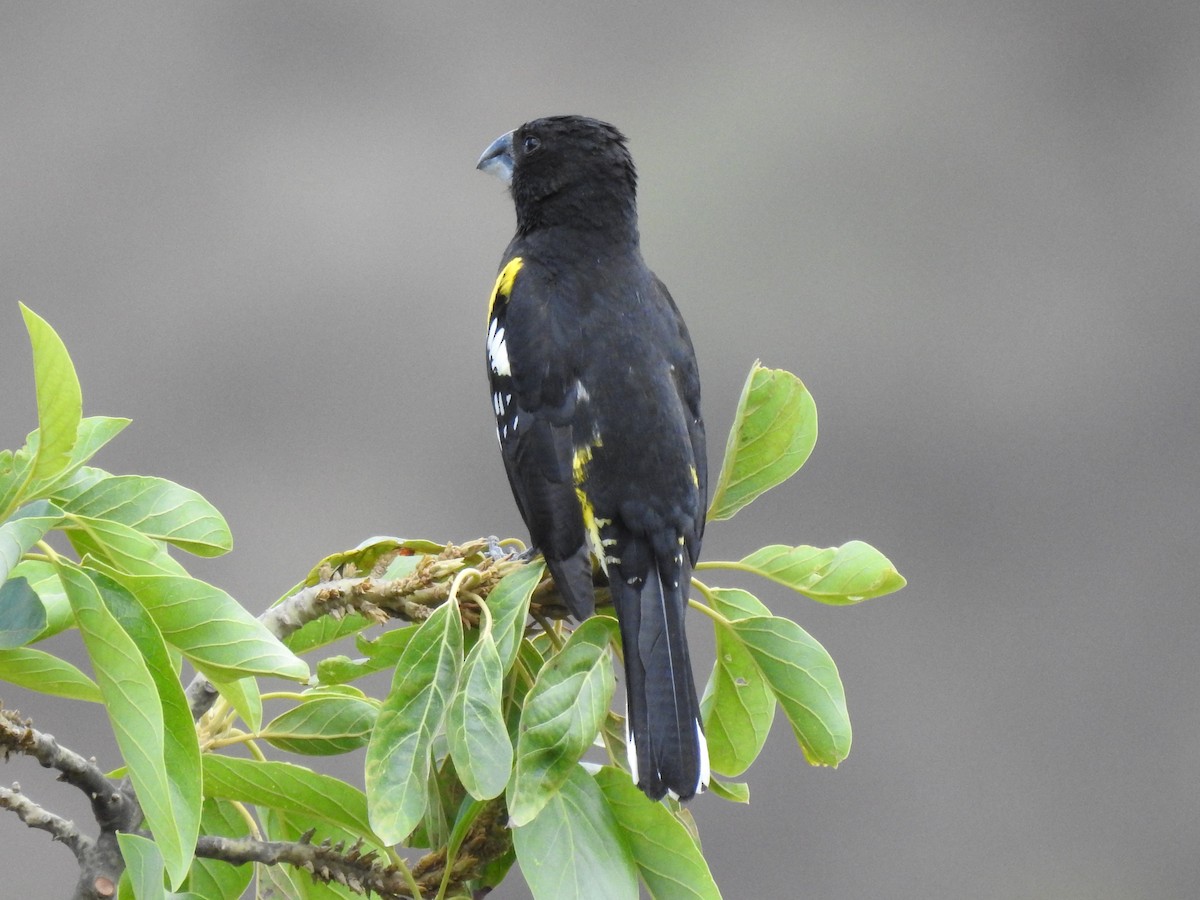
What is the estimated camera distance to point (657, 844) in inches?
39.4

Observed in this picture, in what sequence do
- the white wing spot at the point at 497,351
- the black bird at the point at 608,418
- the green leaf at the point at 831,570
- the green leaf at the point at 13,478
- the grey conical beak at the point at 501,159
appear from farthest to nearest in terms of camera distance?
the grey conical beak at the point at 501,159 → the white wing spot at the point at 497,351 → the black bird at the point at 608,418 → the green leaf at the point at 831,570 → the green leaf at the point at 13,478

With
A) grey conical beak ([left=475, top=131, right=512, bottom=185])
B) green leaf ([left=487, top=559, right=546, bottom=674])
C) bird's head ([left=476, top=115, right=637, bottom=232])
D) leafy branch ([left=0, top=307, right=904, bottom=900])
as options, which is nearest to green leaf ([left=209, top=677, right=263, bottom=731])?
leafy branch ([left=0, top=307, right=904, bottom=900])

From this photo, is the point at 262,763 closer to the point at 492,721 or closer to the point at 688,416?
the point at 492,721

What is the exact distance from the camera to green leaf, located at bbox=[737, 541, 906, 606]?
3.76 feet

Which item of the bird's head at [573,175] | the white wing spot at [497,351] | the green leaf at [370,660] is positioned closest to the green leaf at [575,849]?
the green leaf at [370,660]

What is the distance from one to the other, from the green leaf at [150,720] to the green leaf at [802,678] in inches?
18.9

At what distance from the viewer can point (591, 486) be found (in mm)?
1524

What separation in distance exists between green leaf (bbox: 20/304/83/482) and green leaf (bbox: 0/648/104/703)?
0.15m

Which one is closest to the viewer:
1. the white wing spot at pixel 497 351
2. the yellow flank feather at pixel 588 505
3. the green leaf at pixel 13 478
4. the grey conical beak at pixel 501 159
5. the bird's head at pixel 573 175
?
the green leaf at pixel 13 478

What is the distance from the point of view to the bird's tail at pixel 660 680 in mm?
1127

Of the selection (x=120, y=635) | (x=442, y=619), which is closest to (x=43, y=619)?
(x=120, y=635)

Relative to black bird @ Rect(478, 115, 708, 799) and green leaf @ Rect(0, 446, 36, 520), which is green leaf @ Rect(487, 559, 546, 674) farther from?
green leaf @ Rect(0, 446, 36, 520)

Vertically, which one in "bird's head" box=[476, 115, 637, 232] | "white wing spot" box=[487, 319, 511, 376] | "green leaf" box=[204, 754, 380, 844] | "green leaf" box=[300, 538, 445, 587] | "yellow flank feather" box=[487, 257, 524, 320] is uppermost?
"bird's head" box=[476, 115, 637, 232]

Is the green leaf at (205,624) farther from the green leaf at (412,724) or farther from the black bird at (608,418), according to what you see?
the black bird at (608,418)
